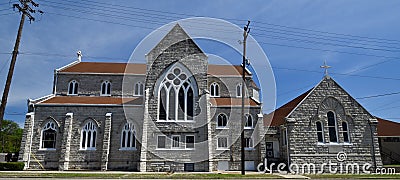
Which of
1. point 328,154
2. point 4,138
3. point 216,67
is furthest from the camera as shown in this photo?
point 4,138

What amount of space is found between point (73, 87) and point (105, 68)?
4.73 m

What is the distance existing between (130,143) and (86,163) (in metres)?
4.74

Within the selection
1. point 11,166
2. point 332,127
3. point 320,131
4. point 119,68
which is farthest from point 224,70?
point 11,166

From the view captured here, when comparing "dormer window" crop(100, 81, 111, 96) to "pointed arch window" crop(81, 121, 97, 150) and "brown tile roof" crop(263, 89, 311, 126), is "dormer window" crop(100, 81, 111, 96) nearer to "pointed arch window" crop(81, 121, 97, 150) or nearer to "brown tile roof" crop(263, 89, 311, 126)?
"pointed arch window" crop(81, 121, 97, 150)

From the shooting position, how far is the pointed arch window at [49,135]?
97.6ft

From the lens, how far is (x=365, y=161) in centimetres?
2775

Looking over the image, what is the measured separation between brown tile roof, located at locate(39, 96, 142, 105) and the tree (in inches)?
1894

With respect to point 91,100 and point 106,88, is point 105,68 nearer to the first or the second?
point 106,88

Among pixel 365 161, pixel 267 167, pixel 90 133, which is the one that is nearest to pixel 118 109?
pixel 90 133

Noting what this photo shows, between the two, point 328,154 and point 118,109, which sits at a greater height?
point 118,109

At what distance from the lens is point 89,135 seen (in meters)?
30.3

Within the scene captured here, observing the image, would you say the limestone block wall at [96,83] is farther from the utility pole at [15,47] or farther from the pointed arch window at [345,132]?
the pointed arch window at [345,132]

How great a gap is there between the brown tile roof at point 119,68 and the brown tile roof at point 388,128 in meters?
18.1

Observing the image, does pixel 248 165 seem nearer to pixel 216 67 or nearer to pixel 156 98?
pixel 156 98
